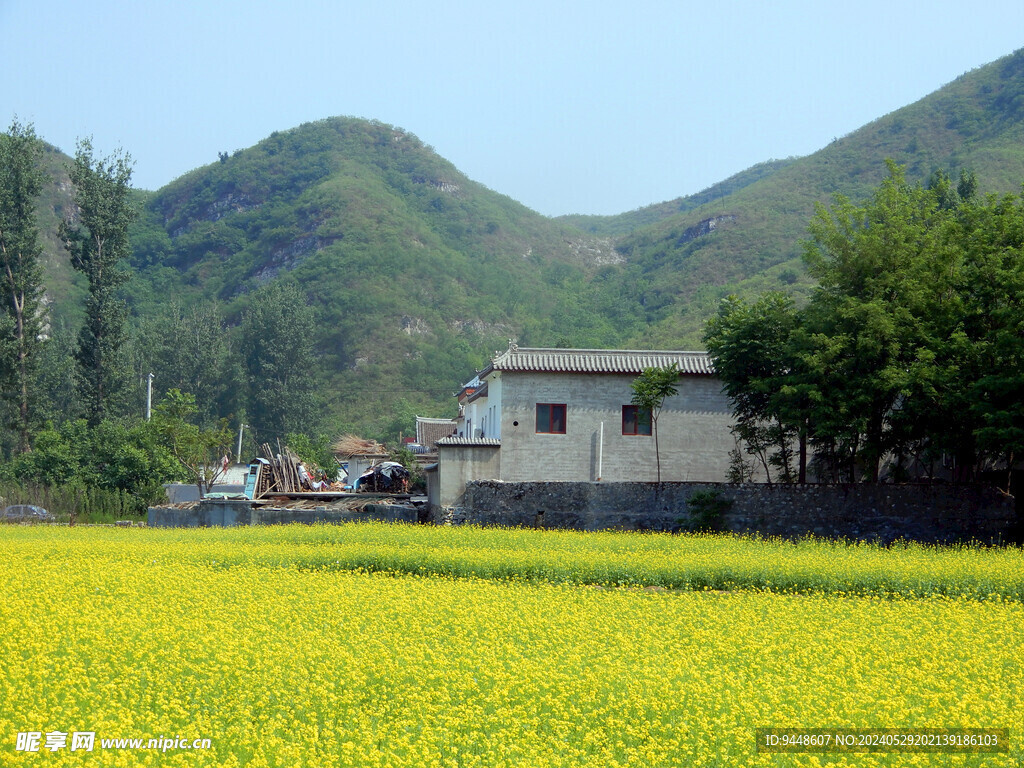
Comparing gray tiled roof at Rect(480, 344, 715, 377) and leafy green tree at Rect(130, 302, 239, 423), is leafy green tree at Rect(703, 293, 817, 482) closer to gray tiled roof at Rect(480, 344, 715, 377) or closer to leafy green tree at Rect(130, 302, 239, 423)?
gray tiled roof at Rect(480, 344, 715, 377)

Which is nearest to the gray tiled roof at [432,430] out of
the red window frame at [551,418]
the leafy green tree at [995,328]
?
the red window frame at [551,418]

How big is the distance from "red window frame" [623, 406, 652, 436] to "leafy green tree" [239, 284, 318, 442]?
1386 inches

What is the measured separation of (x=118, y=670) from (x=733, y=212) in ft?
239

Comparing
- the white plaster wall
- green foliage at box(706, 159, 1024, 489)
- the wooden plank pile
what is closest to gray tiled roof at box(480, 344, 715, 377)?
the white plaster wall

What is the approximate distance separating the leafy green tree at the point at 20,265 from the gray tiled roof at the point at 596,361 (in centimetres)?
1969

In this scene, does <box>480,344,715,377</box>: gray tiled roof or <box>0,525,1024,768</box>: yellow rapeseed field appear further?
<box>480,344,715,377</box>: gray tiled roof

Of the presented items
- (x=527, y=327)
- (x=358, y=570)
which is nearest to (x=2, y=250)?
(x=358, y=570)

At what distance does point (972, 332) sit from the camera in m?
21.1

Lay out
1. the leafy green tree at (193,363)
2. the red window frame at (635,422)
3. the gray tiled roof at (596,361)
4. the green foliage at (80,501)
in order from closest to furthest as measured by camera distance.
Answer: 1. the gray tiled roof at (596,361)
2. the red window frame at (635,422)
3. the green foliage at (80,501)
4. the leafy green tree at (193,363)

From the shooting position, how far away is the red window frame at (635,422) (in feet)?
89.8

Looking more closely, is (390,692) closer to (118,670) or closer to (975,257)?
(118,670)

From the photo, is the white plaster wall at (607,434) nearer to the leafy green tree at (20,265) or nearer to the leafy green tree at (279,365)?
the leafy green tree at (20,265)

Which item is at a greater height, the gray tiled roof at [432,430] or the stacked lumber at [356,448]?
the gray tiled roof at [432,430]

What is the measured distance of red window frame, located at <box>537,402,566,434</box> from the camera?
2725 centimetres
